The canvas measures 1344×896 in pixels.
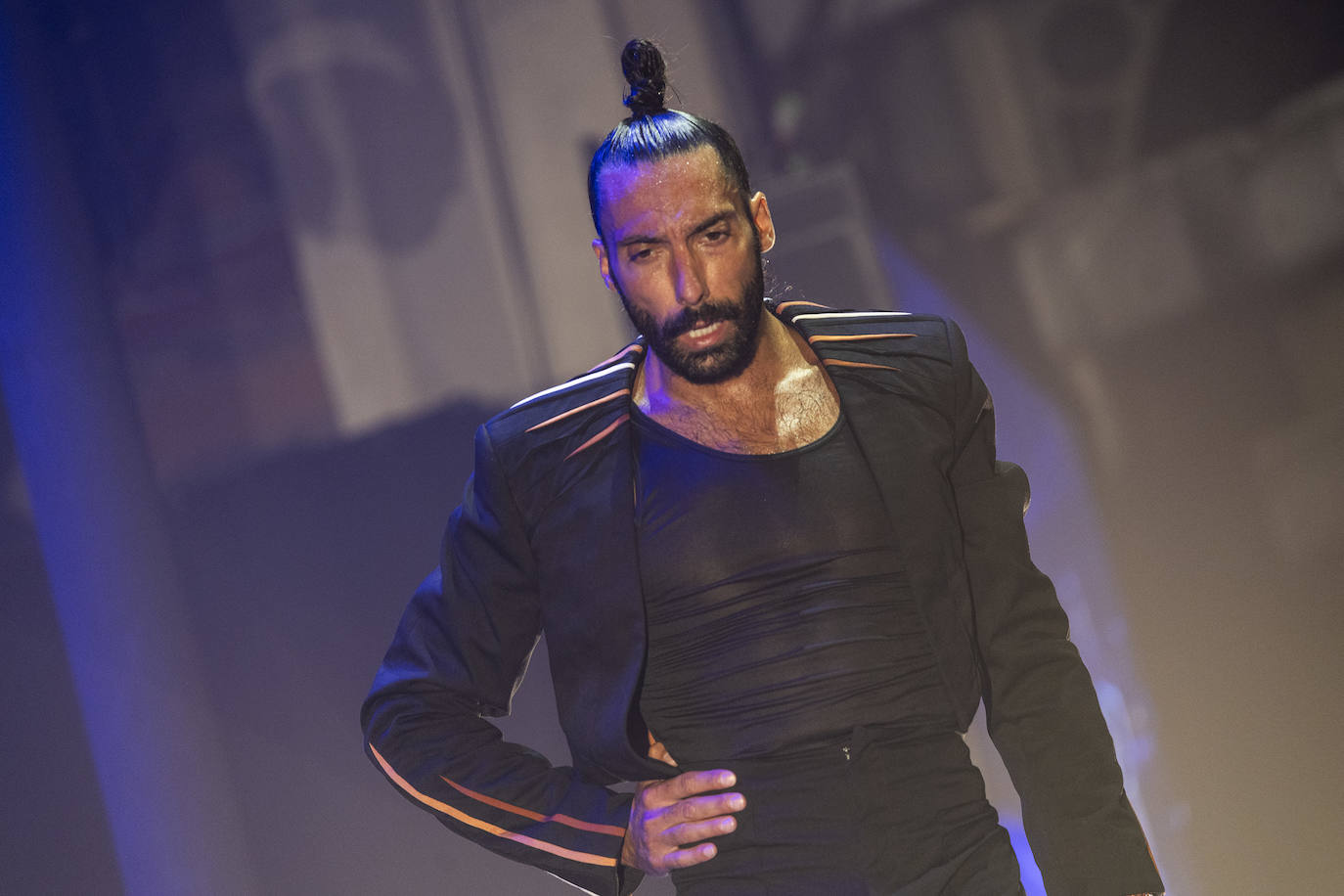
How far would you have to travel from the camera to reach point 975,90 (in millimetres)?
2705

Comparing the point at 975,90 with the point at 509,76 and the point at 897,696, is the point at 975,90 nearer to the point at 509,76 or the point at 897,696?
the point at 509,76

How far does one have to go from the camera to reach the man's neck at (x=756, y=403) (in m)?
1.79

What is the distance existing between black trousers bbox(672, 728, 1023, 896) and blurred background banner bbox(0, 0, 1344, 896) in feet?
3.73

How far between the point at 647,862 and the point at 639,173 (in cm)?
98

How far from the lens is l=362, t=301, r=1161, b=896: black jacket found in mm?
1664

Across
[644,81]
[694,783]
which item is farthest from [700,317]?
[694,783]

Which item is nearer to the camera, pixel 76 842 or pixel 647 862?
pixel 647 862

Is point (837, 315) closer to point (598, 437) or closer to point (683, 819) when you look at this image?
point (598, 437)

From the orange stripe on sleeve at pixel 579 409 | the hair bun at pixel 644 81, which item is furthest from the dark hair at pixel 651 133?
the orange stripe on sleeve at pixel 579 409

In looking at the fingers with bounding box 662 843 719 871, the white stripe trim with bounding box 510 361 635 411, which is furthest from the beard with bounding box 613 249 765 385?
the fingers with bounding box 662 843 719 871

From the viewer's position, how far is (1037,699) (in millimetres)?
1683

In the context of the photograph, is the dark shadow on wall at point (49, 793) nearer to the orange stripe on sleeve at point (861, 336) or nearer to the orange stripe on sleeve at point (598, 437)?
the orange stripe on sleeve at point (598, 437)

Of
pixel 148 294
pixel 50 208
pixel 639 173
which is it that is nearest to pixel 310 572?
pixel 148 294

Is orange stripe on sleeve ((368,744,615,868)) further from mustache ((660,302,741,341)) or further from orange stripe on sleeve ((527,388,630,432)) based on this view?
mustache ((660,302,741,341))
